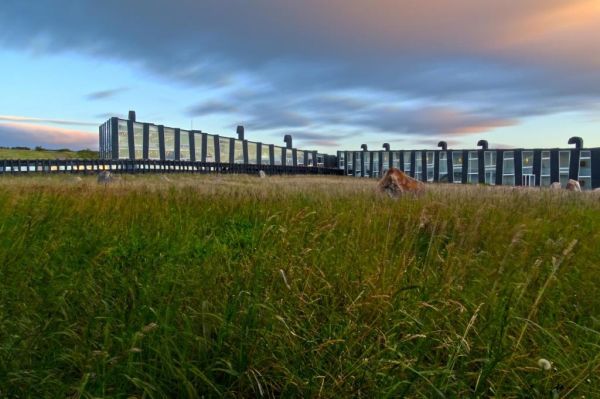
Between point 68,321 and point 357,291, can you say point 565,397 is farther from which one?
point 68,321

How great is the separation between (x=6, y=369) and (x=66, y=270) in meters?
2.04

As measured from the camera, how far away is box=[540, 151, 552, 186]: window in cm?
5034

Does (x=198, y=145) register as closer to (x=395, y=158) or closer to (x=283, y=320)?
(x=395, y=158)

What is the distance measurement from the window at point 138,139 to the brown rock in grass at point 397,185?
4144 cm

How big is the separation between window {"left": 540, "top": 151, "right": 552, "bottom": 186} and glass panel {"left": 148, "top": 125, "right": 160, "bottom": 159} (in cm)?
4792

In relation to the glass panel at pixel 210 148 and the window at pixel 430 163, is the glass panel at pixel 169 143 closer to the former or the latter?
the glass panel at pixel 210 148

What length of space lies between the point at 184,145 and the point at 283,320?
54.6 metres

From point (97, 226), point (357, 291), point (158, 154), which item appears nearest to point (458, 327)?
point (357, 291)

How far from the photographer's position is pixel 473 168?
187 ft

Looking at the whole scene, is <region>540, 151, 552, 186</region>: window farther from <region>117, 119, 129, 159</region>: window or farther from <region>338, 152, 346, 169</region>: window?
<region>117, 119, 129, 159</region>: window

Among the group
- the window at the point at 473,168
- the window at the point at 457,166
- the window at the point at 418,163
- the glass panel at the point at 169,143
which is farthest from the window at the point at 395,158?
the glass panel at the point at 169,143

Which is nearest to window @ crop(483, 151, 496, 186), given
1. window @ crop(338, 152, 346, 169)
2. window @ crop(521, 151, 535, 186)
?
window @ crop(521, 151, 535, 186)

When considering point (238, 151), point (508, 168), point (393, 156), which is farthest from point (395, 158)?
point (238, 151)

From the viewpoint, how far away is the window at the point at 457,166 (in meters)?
58.4
